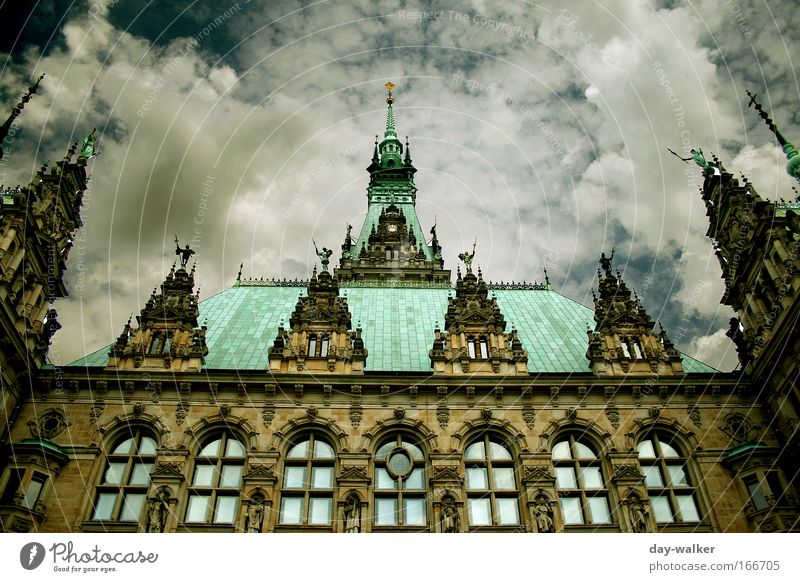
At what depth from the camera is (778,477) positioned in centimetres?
1947

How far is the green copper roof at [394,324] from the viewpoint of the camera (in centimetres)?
2444

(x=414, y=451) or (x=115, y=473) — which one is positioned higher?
(x=414, y=451)

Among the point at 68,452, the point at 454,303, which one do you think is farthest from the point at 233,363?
the point at 454,303

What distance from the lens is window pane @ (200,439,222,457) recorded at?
20.8m

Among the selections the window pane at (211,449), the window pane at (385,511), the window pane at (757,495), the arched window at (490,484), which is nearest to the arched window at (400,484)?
the window pane at (385,511)

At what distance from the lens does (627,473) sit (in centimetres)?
2011

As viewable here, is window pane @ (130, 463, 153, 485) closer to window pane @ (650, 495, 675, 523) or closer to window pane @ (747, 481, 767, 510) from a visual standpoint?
window pane @ (650, 495, 675, 523)

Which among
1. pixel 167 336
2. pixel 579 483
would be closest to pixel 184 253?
pixel 167 336

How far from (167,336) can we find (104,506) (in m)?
6.25

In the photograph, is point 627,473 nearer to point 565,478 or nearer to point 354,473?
point 565,478

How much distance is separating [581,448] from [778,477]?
5.79m

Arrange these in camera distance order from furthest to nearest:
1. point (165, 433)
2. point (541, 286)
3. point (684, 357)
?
point (541, 286) → point (684, 357) → point (165, 433)
